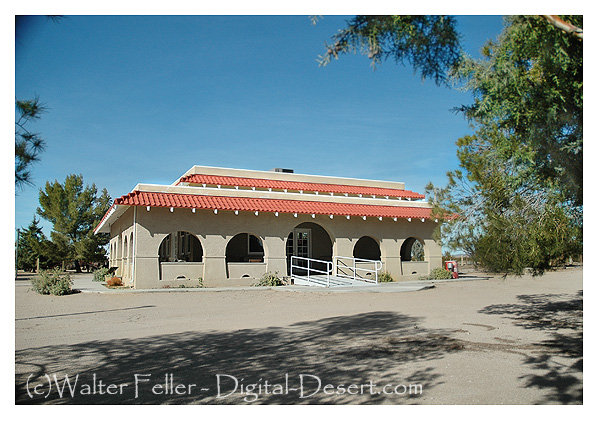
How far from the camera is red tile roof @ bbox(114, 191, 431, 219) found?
16188 mm

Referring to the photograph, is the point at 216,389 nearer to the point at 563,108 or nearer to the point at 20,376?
the point at 20,376

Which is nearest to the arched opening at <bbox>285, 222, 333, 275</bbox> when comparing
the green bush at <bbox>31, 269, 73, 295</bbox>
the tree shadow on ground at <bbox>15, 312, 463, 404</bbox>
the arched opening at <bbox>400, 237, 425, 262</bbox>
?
the arched opening at <bbox>400, 237, 425, 262</bbox>

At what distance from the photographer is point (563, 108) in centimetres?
477

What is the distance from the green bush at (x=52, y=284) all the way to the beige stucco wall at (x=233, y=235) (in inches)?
84.3

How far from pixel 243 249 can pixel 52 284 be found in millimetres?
8085

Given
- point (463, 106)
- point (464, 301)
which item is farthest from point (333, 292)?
point (463, 106)

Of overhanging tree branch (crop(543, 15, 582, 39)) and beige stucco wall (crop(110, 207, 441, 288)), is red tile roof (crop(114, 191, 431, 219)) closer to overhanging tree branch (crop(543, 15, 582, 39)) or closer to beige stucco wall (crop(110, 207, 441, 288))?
beige stucco wall (crop(110, 207, 441, 288))

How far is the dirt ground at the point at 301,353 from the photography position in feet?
15.4

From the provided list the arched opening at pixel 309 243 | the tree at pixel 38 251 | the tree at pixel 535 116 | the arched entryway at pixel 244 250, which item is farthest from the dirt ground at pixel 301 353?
the tree at pixel 38 251

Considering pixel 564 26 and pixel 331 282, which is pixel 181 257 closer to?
pixel 331 282

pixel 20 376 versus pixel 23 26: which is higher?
pixel 23 26

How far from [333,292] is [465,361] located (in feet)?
31.2

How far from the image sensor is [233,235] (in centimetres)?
1777

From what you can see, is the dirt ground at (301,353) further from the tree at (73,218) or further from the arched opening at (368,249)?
the tree at (73,218)
